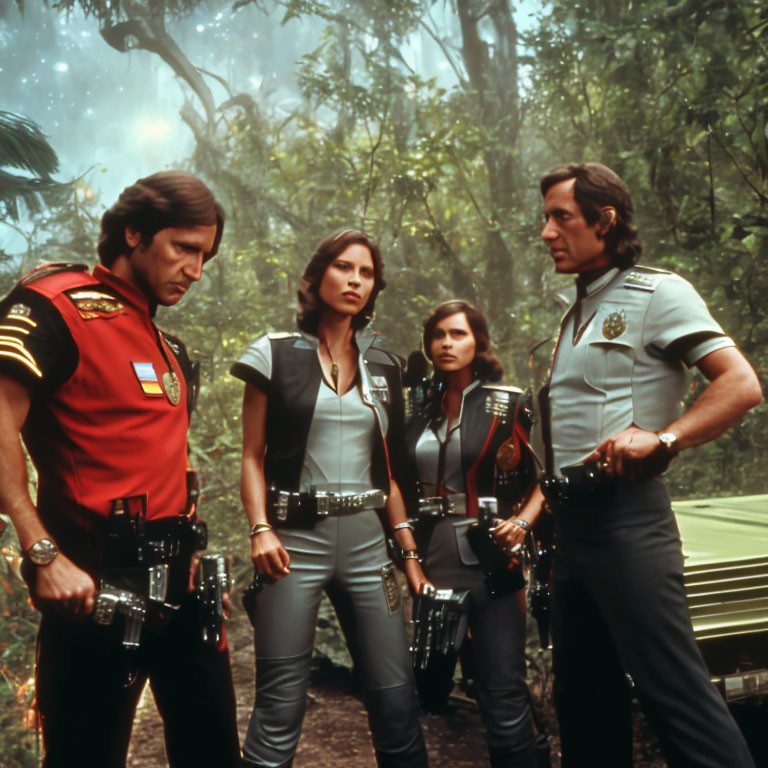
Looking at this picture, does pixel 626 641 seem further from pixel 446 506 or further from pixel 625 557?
pixel 446 506

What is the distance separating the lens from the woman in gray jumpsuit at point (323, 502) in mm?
2697

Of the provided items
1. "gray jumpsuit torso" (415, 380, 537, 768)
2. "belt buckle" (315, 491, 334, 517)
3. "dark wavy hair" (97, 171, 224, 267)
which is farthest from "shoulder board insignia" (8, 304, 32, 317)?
"gray jumpsuit torso" (415, 380, 537, 768)

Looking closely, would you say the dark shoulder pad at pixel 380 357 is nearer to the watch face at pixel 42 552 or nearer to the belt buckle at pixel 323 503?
the belt buckle at pixel 323 503

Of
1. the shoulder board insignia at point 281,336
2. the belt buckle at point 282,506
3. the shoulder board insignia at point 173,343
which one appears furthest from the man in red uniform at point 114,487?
the shoulder board insignia at point 281,336

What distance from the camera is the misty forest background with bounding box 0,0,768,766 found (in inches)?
269

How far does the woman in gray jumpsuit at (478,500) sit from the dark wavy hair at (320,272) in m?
0.62

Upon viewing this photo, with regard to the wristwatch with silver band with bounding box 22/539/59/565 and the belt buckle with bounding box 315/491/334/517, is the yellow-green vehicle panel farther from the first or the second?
the wristwatch with silver band with bounding box 22/539/59/565

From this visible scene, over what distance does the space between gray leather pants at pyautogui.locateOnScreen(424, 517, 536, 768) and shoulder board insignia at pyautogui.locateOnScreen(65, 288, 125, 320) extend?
1.81 m

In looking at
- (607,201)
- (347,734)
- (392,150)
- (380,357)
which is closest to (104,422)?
(380,357)

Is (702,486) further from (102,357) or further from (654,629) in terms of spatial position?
(102,357)

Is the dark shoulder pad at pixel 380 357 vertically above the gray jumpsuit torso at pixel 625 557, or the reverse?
the dark shoulder pad at pixel 380 357

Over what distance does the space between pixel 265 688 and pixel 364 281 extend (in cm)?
162

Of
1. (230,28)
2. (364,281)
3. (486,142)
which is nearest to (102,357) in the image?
(364,281)

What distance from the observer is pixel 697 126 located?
295 inches
